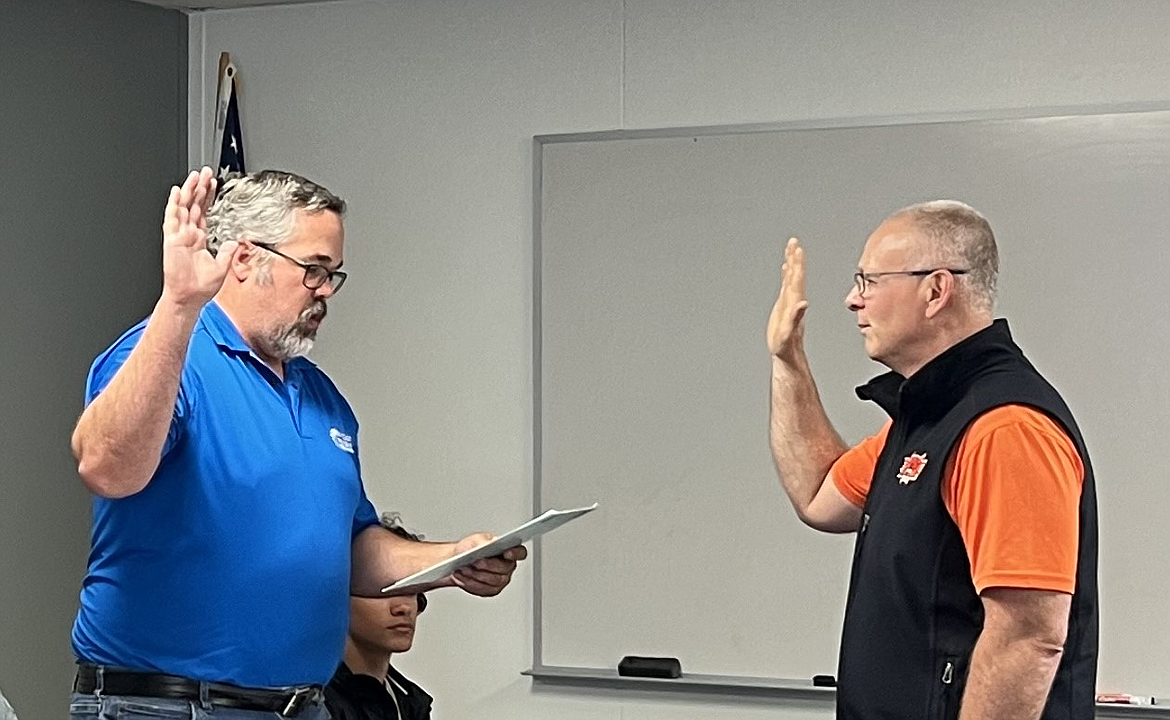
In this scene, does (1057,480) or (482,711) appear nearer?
(1057,480)

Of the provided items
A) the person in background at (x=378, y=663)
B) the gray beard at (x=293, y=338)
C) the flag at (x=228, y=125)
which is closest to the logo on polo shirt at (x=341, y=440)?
the gray beard at (x=293, y=338)

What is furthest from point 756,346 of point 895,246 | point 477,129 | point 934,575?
point 934,575

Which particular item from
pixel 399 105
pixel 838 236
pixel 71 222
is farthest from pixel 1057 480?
pixel 71 222

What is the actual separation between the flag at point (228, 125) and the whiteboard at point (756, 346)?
83cm

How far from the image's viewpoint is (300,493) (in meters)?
2.78

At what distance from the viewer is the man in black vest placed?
261cm

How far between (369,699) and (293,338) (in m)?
1.08

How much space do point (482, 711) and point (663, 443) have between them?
803 millimetres

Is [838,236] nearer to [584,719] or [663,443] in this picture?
[663,443]

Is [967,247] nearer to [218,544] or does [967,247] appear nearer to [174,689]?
[218,544]

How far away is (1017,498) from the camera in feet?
8.57

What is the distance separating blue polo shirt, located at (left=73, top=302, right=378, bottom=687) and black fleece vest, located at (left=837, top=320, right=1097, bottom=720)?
32.0 inches

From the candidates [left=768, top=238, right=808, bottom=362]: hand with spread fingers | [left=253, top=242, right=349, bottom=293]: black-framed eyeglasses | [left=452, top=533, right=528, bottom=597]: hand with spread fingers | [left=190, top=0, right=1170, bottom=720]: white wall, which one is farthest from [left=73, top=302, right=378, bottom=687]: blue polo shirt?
[left=190, top=0, right=1170, bottom=720]: white wall

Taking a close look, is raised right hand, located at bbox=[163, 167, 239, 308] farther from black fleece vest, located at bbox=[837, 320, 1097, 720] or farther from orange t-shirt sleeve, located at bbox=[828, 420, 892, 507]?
orange t-shirt sleeve, located at bbox=[828, 420, 892, 507]
